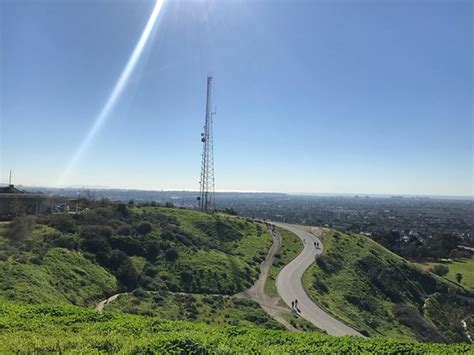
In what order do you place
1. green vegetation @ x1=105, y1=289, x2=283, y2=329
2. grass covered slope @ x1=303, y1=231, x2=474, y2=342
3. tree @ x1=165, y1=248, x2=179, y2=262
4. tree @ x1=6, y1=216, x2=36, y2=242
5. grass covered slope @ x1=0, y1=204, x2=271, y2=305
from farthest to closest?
tree @ x1=165, y1=248, x2=179, y2=262 < grass covered slope @ x1=303, y1=231, x2=474, y2=342 < tree @ x1=6, y1=216, x2=36, y2=242 < green vegetation @ x1=105, y1=289, x2=283, y2=329 < grass covered slope @ x1=0, y1=204, x2=271, y2=305

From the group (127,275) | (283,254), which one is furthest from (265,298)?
(283,254)

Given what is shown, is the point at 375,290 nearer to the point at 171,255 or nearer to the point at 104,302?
the point at 171,255

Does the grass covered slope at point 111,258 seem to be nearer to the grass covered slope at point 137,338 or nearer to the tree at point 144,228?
the tree at point 144,228

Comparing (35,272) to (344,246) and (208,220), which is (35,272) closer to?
(208,220)

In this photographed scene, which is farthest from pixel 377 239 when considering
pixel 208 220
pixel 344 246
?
pixel 208 220

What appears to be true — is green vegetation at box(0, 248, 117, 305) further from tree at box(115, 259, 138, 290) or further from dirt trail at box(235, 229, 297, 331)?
dirt trail at box(235, 229, 297, 331)

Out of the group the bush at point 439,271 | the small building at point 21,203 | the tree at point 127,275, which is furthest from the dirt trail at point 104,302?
the bush at point 439,271

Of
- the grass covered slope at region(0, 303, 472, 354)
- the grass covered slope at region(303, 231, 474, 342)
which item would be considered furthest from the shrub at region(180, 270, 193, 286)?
the grass covered slope at region(0, 303, 472, 354)
